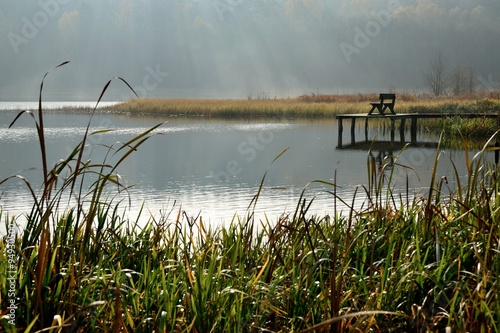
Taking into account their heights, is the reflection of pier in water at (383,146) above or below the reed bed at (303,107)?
below

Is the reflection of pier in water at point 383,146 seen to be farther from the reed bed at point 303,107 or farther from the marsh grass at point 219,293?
the marsh grass at point 219,293

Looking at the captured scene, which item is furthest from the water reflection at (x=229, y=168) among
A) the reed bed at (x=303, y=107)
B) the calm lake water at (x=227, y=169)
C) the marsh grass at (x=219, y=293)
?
the reed bed at (x=303, y=107)

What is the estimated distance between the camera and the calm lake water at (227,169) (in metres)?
7.17

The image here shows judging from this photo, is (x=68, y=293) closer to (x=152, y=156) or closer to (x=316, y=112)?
(x=152, y=156)

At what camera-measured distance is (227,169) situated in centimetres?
1113

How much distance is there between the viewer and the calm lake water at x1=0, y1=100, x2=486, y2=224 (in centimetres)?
717

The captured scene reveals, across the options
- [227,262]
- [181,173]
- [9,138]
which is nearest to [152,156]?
[181,173]

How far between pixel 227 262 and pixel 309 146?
40.2 feet

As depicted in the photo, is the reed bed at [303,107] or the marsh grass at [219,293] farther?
the reed bed at [303,107]

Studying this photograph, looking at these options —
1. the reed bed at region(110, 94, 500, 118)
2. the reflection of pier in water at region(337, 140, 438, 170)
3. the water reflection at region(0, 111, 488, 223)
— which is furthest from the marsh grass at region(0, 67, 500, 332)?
the reed bed at region(110, 94, 500, 118)

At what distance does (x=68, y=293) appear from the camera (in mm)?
2385

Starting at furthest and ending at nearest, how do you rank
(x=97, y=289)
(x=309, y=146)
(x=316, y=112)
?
(x=316, y=112), (x=309, y=146), (x=97, y=289)

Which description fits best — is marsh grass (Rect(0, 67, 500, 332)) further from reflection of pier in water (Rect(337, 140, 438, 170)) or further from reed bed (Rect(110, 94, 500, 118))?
reed bed (Rect(110, 94, 500, 118))

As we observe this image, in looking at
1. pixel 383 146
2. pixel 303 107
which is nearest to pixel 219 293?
pixel 383 146
